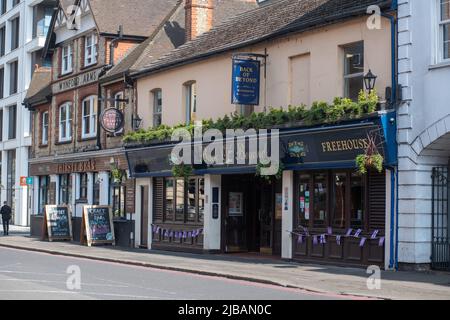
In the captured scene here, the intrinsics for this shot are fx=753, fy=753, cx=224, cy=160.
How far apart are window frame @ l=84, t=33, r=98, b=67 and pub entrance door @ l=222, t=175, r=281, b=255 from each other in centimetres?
1105

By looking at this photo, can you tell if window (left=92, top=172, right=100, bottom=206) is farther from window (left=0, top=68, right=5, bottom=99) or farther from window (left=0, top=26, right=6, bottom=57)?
window (left=0, top=26, right=6, bottom=57)

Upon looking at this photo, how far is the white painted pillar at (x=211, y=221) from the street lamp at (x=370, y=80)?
7689 millimetres

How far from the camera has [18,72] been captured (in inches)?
1940

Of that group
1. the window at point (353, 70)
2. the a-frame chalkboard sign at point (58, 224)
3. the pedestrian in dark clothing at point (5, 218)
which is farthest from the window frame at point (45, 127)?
the window at point (353, 70)

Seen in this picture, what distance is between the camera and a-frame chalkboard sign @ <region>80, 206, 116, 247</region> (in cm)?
2889

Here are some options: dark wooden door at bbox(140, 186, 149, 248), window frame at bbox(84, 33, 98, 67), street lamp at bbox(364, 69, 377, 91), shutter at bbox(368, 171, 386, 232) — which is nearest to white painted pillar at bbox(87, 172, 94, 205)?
window frame at bbox(84, 33, 98, 67)

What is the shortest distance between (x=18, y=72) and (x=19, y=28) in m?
3.32

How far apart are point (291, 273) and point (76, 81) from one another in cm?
1928

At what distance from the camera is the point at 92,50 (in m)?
32.9

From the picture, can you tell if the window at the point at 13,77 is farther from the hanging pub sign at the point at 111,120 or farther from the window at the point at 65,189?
the hanging pub sign at the point at 111,120

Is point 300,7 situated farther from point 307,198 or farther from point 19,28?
point 19,28

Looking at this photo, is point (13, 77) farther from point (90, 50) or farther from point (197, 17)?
point (197, 17)

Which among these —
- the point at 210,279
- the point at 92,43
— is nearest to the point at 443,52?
the point at 210,279

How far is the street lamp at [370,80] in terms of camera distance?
58.4ft
